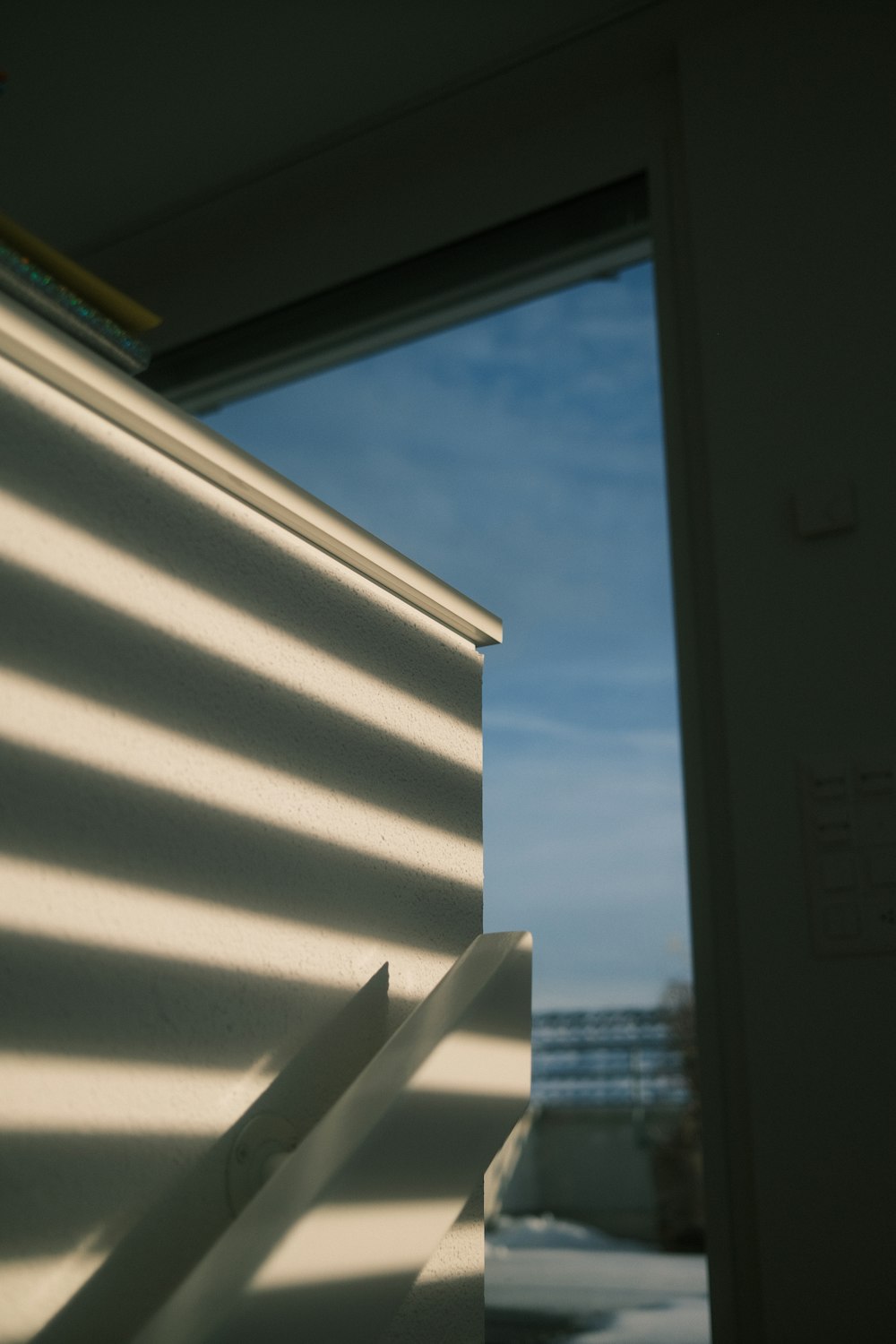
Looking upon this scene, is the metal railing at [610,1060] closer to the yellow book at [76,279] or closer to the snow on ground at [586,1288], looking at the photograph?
the snow on ground at [586,1288]

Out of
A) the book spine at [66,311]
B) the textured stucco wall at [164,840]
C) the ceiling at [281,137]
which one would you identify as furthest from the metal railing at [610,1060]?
the ceiling at [281,137]

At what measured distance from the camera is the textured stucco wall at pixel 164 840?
45 centimetres

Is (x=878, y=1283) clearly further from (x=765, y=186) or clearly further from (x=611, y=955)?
(x=765, y=186)

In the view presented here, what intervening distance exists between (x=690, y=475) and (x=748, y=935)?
77 centimetres

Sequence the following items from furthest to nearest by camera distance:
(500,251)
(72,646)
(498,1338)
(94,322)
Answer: (500,251)
(498,1338)
(94,322)
(72,646)

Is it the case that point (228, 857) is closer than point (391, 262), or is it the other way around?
point (228, 857)

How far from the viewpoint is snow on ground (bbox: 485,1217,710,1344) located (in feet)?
5.52

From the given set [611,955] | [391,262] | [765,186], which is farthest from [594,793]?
[391,262]

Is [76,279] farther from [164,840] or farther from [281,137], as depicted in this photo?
[281,137]

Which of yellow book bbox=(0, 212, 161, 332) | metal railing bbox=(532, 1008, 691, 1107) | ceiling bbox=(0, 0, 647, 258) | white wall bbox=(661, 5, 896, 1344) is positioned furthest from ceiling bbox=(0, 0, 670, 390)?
yellow book bbox=(0, 212, 161, 332)

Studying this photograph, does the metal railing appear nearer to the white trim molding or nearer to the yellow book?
the white trim molding

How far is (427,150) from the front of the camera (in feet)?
8.09

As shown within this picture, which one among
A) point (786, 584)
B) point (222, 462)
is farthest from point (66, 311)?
point (786, 584)

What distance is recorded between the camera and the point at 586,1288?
175 centimetres
